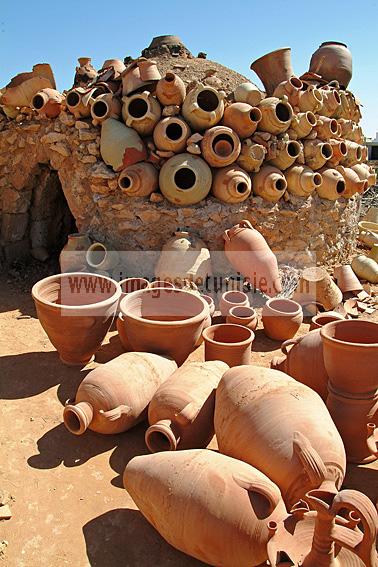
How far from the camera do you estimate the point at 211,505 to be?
184 centimetres

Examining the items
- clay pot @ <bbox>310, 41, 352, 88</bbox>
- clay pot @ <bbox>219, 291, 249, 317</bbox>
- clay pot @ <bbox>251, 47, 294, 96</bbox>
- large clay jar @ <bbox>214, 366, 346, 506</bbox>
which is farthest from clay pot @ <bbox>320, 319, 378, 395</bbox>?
clay pot @ <bbox>310, 41, 352, 88</bbox>

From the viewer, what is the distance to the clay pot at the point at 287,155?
585 cm

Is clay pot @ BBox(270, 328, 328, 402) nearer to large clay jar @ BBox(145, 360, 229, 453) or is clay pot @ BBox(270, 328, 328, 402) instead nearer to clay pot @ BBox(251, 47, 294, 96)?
large clay jar @ BBox(145, 360, 229, 453)

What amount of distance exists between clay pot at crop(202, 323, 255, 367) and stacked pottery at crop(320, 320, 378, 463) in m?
0.91

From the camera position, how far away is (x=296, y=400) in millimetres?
2271

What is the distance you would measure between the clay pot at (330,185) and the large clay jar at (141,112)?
2.78 meters

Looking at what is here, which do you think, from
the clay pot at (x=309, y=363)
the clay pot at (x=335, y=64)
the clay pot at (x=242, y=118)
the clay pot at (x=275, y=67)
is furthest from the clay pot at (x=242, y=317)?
the clay pot at (x=335, y=64)

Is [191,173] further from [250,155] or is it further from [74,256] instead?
[74,256]

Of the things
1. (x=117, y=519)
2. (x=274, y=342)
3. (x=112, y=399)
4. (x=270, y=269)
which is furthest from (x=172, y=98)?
(x=117, y=519)

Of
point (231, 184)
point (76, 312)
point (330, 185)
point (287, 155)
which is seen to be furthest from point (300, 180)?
point (76, 312)

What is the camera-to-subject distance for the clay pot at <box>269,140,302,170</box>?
585cm

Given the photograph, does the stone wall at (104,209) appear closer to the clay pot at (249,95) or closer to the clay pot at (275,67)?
the clay pot at (249,95)

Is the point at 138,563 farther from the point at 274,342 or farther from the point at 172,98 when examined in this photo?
the point at 172,98

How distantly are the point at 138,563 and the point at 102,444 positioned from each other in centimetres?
97
